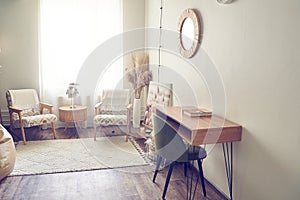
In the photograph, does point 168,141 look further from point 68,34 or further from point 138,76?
point 68,34

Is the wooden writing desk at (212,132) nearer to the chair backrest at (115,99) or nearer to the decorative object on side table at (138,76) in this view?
the decorative object on side table at (138,76)

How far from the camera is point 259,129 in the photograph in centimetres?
215

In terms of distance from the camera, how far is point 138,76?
16.1ft

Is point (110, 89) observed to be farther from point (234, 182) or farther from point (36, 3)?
point (234, 182)

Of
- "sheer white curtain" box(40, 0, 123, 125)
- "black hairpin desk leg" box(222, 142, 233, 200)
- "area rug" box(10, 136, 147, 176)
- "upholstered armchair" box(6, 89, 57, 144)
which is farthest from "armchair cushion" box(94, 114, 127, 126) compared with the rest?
"black hairpin desk leg" box(222, 142, 233, 200)

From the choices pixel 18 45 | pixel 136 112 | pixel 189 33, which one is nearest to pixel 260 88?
pixel 189 33

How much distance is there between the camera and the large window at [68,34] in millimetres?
4832

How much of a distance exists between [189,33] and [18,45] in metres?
3.08

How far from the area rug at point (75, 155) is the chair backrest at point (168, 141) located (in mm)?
1007

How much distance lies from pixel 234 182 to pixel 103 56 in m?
3.47

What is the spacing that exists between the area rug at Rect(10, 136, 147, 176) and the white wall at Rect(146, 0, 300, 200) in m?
1.31

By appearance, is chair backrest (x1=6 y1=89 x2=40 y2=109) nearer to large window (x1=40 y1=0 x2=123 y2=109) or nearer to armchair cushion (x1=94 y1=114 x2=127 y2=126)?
large window (x1=40 y1=0 x2=123 y2=109)

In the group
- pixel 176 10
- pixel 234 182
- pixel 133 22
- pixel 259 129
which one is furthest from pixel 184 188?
pixel 133 22

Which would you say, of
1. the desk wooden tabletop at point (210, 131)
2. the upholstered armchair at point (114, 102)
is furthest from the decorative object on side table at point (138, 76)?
the desk wooden tabletop at point (210, 131)
